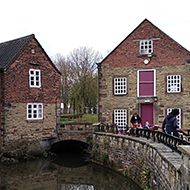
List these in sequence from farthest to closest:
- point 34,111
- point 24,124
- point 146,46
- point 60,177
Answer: point 146,46, point 34,111, point 24,124, point 60,177

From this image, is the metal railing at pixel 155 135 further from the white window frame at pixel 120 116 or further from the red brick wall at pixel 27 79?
the red brick wall at pixel 27 79

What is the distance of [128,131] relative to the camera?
1519cm

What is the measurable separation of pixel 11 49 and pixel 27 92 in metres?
3.97

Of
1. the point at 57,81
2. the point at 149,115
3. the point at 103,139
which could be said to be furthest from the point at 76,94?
the point at 103,139

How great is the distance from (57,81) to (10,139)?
6013 mm

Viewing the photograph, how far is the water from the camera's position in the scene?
13.8 metres

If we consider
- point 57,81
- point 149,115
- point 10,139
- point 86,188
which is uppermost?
point 57,81

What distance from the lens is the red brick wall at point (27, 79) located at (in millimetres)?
18719

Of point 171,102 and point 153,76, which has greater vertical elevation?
point 153,76

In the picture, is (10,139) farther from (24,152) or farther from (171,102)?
(171,102)

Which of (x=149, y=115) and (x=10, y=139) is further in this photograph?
(x=149, y=115)

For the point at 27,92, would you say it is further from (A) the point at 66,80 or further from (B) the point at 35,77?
(A) the point at 66,80

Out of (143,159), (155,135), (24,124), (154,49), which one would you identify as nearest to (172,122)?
(143,159)

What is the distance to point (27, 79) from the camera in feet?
64.5
